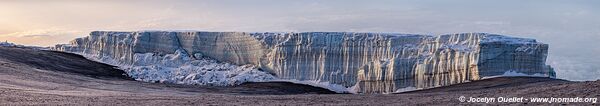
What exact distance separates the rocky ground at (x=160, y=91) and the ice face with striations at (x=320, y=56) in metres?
1.96

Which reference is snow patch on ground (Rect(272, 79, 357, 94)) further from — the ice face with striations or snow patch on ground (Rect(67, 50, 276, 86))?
snow patch on ground (Rect(67, 50, 276, 86))

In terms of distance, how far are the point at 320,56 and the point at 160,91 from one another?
17.8 m

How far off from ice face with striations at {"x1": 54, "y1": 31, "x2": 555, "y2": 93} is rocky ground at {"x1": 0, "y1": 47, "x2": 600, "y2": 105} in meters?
1.96

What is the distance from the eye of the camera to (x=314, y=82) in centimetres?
4797

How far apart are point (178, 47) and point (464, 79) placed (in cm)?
2024

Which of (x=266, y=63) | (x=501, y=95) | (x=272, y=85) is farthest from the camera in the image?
(x=266, y=63)

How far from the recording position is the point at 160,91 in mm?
32094

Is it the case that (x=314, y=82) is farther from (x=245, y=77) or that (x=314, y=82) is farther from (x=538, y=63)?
(x=538, y=63)

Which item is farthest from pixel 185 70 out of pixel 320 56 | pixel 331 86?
pixel 331 86

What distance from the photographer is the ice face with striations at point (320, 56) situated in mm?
42094

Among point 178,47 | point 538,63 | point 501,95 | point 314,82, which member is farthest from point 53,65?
point 501,95

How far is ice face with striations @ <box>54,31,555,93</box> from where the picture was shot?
138 feet

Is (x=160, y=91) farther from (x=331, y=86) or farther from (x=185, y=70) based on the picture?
(x=185, y=70)

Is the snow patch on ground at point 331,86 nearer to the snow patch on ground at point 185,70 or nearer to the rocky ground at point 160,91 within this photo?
the rocky ground at point 160,91
